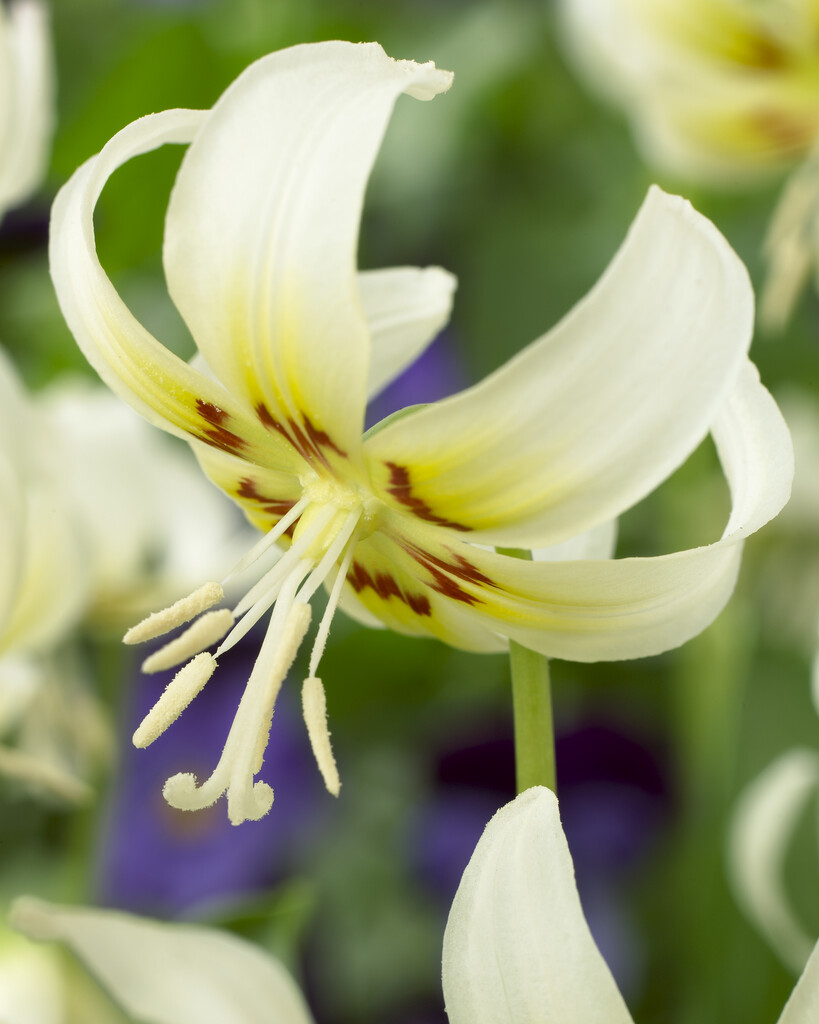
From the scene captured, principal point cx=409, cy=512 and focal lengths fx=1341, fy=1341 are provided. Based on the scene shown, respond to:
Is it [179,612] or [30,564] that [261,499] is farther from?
[30,564]

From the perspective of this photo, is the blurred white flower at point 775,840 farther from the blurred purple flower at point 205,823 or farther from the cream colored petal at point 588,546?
the blurred purple flower at point 205,823

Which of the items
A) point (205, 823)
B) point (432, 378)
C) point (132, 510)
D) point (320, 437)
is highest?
point (320, 437)

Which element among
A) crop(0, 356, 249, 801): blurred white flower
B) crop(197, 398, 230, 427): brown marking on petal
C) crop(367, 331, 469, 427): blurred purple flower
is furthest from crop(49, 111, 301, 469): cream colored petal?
crop(367, 331, 469, 427): blurred purple flower

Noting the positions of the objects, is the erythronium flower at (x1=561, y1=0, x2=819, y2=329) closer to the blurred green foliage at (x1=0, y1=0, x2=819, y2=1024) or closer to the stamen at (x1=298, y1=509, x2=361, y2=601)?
the blurred green foliage at (x1=0, y1=0, x2=819, y2=1024)

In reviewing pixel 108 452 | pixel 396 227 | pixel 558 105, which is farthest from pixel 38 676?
pixel 558 105

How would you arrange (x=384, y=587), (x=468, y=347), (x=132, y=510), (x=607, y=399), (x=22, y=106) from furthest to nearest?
(x=468, y=347) < (x=132, y=510) < (x=22, y=106) < (x=384, y=587) < (x=607, y=399)

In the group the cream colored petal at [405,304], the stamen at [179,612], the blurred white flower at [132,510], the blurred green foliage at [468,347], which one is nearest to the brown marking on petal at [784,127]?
the blurred green foliage at [468,347]

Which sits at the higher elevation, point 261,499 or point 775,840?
point 261,499

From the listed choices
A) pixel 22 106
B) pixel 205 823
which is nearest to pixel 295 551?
pixel 22 106

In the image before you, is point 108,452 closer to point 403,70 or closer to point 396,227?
point 403,70
